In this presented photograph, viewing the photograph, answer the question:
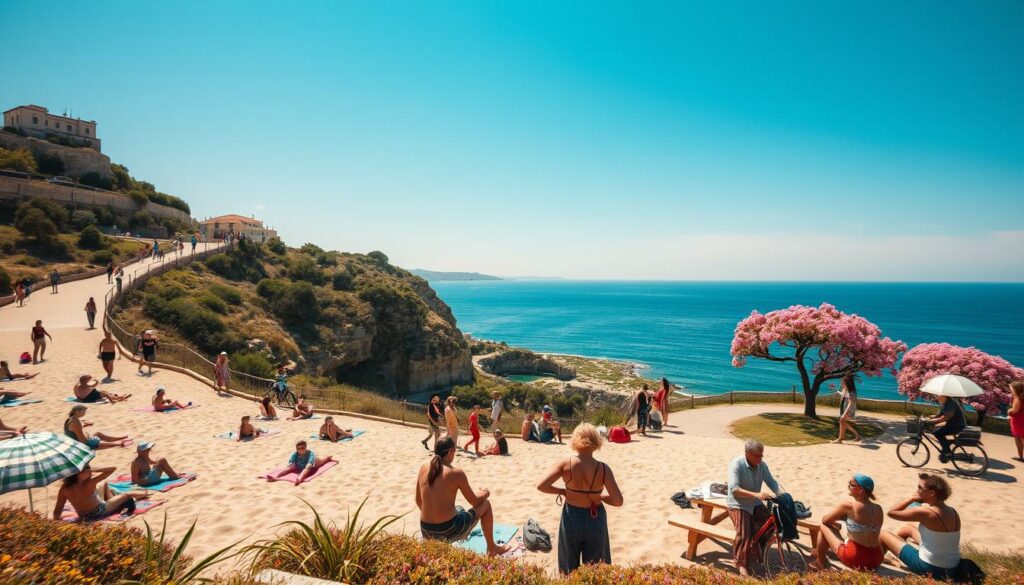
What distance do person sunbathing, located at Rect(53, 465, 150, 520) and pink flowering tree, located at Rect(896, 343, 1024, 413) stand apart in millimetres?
20723

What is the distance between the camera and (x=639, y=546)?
19.1 feet

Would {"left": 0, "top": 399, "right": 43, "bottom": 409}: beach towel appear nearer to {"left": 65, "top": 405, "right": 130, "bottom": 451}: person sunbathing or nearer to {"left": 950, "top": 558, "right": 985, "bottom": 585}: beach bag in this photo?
{"left": 65, "top": 405, "right": 130, "bottom": 451}: person sunbathing

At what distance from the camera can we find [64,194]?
129 feet

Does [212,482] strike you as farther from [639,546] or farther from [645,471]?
[645,471]

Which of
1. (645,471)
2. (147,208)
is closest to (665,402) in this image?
(645,471)

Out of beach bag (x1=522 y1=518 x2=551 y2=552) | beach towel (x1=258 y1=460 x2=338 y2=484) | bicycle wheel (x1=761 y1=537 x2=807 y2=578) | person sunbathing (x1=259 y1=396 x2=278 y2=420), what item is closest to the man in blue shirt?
bicycle wheel (x1=761 y1=537 x2=807 y2=578)

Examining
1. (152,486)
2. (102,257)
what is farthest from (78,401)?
(102,257)

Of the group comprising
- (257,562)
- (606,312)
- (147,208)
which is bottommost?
(606,312)

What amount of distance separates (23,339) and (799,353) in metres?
32.1

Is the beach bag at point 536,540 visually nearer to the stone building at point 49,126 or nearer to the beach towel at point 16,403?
the beach towel at point 16,403

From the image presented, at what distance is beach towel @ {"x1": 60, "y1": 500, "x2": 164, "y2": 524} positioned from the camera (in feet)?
19.4

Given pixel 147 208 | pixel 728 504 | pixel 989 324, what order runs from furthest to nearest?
pixel 989 324, pixel 147 208, pixel 728 504

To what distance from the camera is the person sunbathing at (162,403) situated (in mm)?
11906

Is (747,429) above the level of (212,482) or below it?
below
